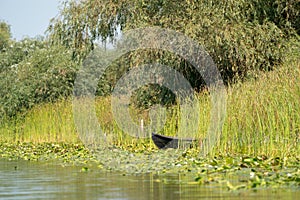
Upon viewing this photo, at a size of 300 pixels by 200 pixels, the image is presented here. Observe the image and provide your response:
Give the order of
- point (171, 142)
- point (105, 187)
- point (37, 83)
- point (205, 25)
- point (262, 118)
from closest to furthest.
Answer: point (105, 187) < point (262, 118) < point (171, 142) < point (205, 25) < point (37, 83)

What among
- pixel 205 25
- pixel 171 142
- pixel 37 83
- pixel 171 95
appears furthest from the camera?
pixel 37 83

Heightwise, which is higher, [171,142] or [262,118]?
[262,118]

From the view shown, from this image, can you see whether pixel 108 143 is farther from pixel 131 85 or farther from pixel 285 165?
pixel 285 165

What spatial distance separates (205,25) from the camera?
19.6m

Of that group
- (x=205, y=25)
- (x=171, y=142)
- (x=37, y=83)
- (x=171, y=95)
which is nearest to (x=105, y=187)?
(x=171, y=142)

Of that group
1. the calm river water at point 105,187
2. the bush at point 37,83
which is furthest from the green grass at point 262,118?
the bush at point 37,83

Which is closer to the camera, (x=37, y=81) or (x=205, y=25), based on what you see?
(x=205, y=25)

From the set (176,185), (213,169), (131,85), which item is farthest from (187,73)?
(176,185)

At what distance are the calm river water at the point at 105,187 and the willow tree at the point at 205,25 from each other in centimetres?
914

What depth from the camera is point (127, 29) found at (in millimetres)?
20562

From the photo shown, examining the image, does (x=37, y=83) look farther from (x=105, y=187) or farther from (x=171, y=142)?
(x=105, y=187)

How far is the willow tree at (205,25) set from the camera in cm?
1977

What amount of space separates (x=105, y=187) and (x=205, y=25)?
1173 centimetres

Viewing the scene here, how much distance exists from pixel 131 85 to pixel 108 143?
13.8 ft
